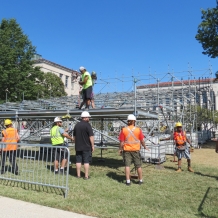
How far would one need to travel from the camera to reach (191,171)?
8297 millimetres

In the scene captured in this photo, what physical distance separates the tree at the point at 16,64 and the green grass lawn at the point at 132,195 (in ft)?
59.4

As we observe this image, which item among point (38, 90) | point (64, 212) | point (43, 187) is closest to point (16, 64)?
point (38, 90)

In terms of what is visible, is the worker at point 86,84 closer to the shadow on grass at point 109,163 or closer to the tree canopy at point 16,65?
the shadow on grass at point 109,163

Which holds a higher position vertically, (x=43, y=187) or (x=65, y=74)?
(x=65, y=74)

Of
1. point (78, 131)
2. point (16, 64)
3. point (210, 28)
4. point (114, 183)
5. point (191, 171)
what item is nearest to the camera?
point (114, 183)

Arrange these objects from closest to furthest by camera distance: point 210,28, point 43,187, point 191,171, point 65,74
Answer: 1. point 43,187
2. point 191,171
3. point 210,28
4. point 65,74

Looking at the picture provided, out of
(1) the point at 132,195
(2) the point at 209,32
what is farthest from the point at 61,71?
(1) the point at 132,195

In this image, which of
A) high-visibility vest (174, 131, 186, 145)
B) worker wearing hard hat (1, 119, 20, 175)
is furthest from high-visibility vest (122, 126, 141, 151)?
worker wearing hard hat (1, 119, 20, 175)

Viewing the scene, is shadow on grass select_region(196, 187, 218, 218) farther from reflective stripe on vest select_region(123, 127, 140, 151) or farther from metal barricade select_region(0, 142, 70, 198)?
metal barricade select_region(0, 142, 70, 198)

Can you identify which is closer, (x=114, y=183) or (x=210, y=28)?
(x=114, y=183)

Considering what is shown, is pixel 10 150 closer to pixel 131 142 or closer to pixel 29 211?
pixel 29 211

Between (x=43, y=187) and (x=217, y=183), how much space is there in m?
4.29

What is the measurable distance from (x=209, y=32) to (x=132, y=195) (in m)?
15.4

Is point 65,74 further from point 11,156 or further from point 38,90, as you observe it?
point 11,156
